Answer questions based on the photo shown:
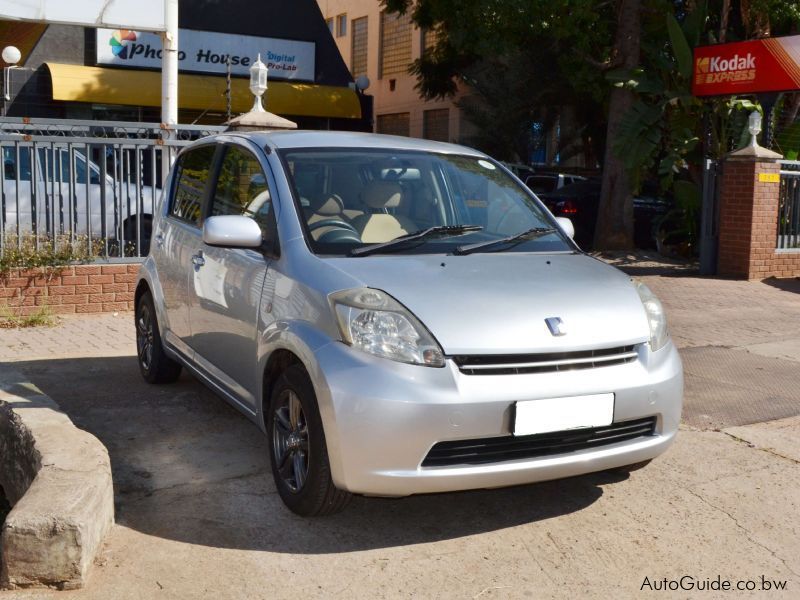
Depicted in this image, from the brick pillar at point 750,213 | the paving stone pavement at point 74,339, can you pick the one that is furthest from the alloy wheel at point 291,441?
the brick pillar at point 750,213

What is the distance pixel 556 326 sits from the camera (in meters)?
4.09

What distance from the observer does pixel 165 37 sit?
11680 millimetres

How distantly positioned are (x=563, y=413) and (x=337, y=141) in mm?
2148

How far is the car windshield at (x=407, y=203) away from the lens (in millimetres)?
4801

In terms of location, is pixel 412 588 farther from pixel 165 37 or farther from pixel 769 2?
pixel 769 2

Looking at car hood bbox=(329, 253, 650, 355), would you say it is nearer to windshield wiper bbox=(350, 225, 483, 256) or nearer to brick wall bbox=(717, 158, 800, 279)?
windshield wiper bbox=(350, 225, 483, 256)

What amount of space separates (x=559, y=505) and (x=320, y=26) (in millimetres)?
24286

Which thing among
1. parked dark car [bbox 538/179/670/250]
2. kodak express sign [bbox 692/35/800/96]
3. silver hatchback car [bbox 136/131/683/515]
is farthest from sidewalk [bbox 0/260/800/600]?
parked dark car [bbox 538/179/670/250]

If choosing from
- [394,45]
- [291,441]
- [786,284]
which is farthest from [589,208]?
[394,45]

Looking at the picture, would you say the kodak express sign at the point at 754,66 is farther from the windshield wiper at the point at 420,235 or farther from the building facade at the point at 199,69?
the windshield wiper at the point at 420,235

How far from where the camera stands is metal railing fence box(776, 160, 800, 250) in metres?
14.0

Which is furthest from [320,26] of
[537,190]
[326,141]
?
[326,141]

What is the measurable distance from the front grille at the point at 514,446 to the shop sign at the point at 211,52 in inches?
→ 858

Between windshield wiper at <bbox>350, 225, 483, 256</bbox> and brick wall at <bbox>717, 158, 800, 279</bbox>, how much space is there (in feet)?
31.4
